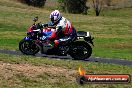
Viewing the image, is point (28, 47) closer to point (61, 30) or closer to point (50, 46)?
point (50, 46)

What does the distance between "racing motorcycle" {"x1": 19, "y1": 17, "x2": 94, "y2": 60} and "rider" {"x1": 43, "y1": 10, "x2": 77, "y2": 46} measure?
0.19m

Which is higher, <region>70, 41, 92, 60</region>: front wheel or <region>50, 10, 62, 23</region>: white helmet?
<region>50, 10, 62, 23</region>: white helmet

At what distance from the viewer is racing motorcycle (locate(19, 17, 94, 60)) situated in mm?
18938

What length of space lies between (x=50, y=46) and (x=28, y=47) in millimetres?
1146

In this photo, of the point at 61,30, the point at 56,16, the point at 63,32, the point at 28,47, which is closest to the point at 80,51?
the point at 63,32

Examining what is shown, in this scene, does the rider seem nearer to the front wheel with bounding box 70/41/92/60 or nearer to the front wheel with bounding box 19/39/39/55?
the front wheel with bounding box 70/41/92/60

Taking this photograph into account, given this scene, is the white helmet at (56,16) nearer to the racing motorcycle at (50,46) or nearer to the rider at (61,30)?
the rider at (61,30)

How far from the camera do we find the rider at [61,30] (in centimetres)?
1873

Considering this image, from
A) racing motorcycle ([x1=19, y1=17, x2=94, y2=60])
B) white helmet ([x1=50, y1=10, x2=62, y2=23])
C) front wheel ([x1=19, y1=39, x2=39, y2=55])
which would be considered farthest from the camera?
front wheel ([x1=19, y1=39, x2=39, y2=55])

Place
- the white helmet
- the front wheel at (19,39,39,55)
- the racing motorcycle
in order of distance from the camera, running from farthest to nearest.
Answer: the front wheel at (19,39,39,55) < the racing motorcycle < the white helmet

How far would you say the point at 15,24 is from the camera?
56656 millimetres

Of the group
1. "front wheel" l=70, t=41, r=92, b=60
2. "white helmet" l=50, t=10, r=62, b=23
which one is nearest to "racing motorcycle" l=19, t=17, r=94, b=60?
"front wheel" l=70, t=41, r=92, b=60

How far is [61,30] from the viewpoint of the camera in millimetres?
18828

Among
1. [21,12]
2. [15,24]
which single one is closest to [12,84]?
[15,24]
